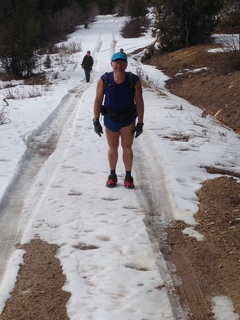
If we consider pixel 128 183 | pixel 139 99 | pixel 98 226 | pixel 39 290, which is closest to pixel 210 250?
pixel 98 226

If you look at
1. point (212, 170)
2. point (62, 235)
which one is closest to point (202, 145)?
point (212, 170)

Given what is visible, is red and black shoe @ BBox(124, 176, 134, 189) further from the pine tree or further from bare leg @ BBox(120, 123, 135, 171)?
the pine tree

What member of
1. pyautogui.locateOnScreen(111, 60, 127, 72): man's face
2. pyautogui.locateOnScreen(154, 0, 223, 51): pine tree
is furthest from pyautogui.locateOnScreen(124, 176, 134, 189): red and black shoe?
pyautogui.locateOnScreen(154, 0, 223, 51): pine tree

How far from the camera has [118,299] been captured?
3.27m

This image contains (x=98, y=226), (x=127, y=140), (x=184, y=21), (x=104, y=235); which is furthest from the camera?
(x=184, y=21)

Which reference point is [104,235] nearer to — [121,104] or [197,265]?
[197,265]

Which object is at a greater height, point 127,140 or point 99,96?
A: point 99,96

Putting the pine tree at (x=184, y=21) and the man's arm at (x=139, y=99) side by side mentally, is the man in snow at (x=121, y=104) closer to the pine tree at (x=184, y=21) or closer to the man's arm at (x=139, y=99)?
the man's arm at (x=139, y=99)

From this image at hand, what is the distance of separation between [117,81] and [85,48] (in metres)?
36.1

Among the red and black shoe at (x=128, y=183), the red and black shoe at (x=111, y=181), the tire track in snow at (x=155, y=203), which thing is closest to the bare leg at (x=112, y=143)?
the red and black shoe at (x=111, y=181)

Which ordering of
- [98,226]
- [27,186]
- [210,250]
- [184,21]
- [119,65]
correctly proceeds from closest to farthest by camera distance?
[210,250] → [98,226] → [119,65] → [27,186] → [184,21]

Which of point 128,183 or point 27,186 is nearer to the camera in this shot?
point 128,183

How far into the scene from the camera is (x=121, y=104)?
209 inches

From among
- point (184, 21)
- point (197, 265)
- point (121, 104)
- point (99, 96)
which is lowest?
point (197, 265)
